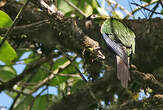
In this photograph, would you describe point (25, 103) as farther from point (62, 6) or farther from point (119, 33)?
point (119, 33)

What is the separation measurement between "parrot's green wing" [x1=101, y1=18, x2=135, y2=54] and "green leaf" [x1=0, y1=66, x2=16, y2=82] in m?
1.20

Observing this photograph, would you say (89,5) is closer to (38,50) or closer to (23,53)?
(38,50)

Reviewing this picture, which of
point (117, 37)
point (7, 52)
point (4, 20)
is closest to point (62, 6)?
point (117, 37)

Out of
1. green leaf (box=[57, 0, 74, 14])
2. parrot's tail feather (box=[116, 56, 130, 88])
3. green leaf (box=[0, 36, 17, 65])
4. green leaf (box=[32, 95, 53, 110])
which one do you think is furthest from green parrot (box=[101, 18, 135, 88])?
green leaf (box=[32, 95, 53, 110])

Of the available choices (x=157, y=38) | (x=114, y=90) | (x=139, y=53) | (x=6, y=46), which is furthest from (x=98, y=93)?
(x=6, y=46)

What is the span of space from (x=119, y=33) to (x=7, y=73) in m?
1.33

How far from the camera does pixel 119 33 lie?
8.82ft

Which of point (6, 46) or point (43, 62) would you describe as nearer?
point (6, 46)

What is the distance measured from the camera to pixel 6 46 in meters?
2.43

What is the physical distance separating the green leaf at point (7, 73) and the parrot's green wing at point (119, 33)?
47.4 inches

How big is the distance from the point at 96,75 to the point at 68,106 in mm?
421

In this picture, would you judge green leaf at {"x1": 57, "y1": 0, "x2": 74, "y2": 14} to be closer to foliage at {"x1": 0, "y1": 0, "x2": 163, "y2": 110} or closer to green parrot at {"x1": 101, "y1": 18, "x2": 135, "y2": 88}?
foliage at {"x1": 0, "y1": 0, "x2": 163, "y2": 110}

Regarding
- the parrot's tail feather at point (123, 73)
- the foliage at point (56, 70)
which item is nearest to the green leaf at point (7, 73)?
the foliage at point (56, 70)

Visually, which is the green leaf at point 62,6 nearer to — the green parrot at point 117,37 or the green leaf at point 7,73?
the green parrot at point 117,37
